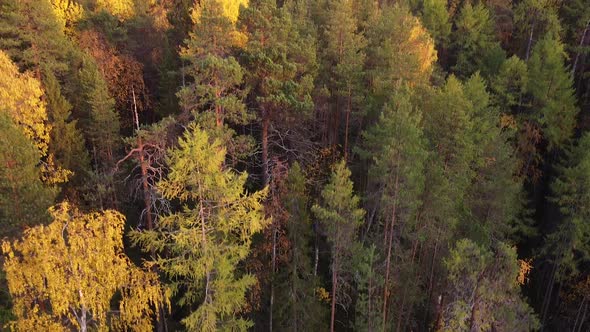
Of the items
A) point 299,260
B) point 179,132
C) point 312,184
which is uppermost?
point 179,132

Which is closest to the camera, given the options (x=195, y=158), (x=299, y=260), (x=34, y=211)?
(x=195, y=158)

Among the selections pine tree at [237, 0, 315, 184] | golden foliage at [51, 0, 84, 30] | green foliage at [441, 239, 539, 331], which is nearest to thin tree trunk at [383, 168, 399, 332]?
green foliage at [441, 239, 539, 331]

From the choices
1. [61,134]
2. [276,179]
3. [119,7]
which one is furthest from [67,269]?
[119,7]

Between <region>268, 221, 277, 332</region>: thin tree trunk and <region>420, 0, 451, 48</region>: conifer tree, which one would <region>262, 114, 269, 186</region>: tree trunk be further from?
<region>420, 0, 451, 48</region>: conifer tree

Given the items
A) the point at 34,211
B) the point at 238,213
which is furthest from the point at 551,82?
the point at 34,211

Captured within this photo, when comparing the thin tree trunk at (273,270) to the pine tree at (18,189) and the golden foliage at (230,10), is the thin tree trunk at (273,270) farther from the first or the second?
the golden foliage at (230,10)

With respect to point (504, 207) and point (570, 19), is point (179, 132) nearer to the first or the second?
point (504, 207)

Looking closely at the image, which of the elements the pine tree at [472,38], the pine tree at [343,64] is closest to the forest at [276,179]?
the pine tree at [343,64]
